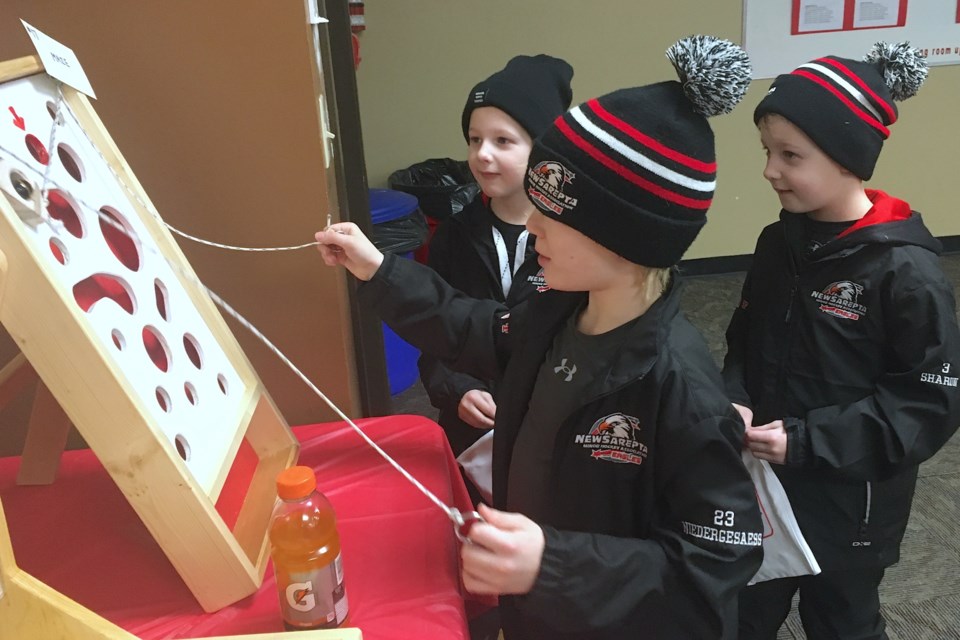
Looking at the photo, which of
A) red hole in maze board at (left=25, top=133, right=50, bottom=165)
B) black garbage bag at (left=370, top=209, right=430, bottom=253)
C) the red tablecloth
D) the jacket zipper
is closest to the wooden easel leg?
the red tablecloth

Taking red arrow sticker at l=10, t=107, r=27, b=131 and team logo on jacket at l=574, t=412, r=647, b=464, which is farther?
team logo on jacket at l=574, t=412, r=647, b=464

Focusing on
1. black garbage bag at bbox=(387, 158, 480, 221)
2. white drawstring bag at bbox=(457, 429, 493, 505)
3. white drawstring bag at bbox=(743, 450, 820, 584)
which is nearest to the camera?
white drawstring bag at bbox=(743, 450, 820, 584)

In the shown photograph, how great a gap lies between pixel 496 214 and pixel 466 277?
14 centimetres

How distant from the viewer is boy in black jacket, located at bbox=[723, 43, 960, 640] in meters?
1.22

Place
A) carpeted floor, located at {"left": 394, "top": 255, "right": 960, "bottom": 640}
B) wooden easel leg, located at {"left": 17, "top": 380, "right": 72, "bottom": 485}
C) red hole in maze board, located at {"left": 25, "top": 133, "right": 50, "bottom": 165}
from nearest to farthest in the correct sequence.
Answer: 1. red hole in maze board, located at {"left": 25, "top": 133, "right": 50, "bottom": 165}
2. wooden easel leg, located at {"left": 17, "top": 380, "right": 72, "bottom": 485}
3. carpeted floor, located at {"left": 394, "top": 255, "right": 960, "bottom": 640}

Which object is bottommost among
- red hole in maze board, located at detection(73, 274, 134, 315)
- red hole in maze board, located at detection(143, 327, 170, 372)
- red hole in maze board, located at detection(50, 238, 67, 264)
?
red hole in maze board, located at detection(143, 327, 170, 372)

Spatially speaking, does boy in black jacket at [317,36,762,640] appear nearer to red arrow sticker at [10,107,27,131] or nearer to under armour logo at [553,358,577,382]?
under armour logo at [553,358,577,382]

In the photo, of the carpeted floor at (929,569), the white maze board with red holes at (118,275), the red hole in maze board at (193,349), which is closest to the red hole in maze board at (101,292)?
the white maze board with red holes at (118,275)

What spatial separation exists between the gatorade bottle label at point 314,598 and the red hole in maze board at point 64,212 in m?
0.42

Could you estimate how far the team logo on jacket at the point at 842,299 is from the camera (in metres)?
1.27

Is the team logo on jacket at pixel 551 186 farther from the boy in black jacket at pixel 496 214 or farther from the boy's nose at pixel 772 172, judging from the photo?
the boy's nose at pixel 772 172

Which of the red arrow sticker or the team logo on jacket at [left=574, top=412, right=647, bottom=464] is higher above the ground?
the red arrow sticker

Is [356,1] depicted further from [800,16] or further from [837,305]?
[837,305]

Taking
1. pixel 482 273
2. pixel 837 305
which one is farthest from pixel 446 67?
pixel 837 305
